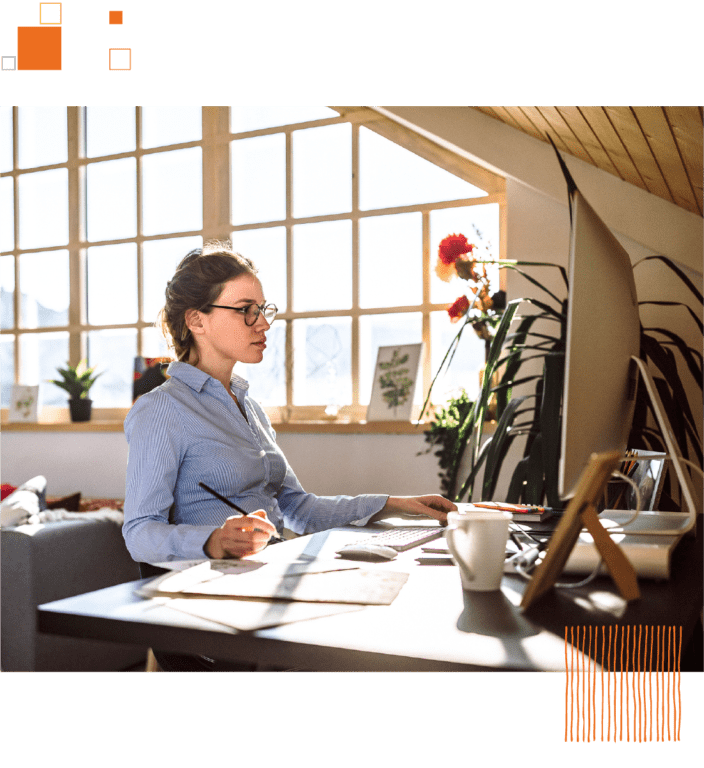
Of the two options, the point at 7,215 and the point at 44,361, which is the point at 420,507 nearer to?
the point at 44,361

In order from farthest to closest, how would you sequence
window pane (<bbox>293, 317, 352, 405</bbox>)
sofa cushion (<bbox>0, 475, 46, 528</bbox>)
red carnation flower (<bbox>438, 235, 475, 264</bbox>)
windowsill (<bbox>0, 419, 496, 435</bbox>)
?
1. window pane (<bbox>293, 317, 352, 405</bbox>)
2. windowsill (<bbox>0, 419, 496, 435</bbox>)
3. red carnation flower (<bbox>438, 235, 475, 264</bbox>)
4. sofa cushion (<bbox>0, 475, 46, 528</bbox>)

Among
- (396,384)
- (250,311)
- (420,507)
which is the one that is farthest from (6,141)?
(420,507)

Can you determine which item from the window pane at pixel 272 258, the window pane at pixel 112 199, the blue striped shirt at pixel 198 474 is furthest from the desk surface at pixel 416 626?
the window pane at pixel 112 199

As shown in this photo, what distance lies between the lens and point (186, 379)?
1.55m

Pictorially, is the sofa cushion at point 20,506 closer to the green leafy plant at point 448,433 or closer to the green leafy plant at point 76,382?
the green leafy plant at point 76,382

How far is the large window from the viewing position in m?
3.34

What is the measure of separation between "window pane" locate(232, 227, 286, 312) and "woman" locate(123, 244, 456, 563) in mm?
1860

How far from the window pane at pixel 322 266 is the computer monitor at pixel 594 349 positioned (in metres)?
2.58

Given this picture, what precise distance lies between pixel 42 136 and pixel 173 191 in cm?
106

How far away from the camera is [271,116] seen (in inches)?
145

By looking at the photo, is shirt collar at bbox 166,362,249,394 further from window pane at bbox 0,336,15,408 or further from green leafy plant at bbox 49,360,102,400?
window pane at bbox 0,336,15,408
